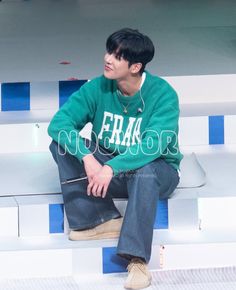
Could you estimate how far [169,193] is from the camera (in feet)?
15.0

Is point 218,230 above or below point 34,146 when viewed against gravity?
below

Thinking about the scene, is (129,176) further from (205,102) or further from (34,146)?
(205,102)

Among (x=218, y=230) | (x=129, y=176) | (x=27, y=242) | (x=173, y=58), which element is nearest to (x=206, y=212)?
(x=218, y=230)

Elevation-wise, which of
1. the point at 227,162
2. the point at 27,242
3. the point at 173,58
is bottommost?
the point at 27,242

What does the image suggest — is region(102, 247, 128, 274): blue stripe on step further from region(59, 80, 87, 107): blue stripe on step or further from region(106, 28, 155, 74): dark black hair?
region(59, 80, 87, 107): blue stripe on step

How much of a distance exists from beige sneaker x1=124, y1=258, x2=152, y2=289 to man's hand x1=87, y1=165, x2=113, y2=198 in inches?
11.8

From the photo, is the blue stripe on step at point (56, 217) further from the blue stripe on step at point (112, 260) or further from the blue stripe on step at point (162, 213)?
the blue stripe on step at point (162, 213)

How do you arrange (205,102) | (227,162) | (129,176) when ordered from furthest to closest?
(205,102) < (227,162) < (129,176)

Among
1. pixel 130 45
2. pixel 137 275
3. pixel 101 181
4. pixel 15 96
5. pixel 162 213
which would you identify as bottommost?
pixel 137 275

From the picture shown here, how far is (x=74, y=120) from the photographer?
4.53 m

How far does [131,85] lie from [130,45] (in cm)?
18

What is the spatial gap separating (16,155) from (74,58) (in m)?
1.08

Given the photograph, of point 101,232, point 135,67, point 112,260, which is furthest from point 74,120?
point 112,260

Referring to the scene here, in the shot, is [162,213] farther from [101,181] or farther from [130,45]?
[130,45]
